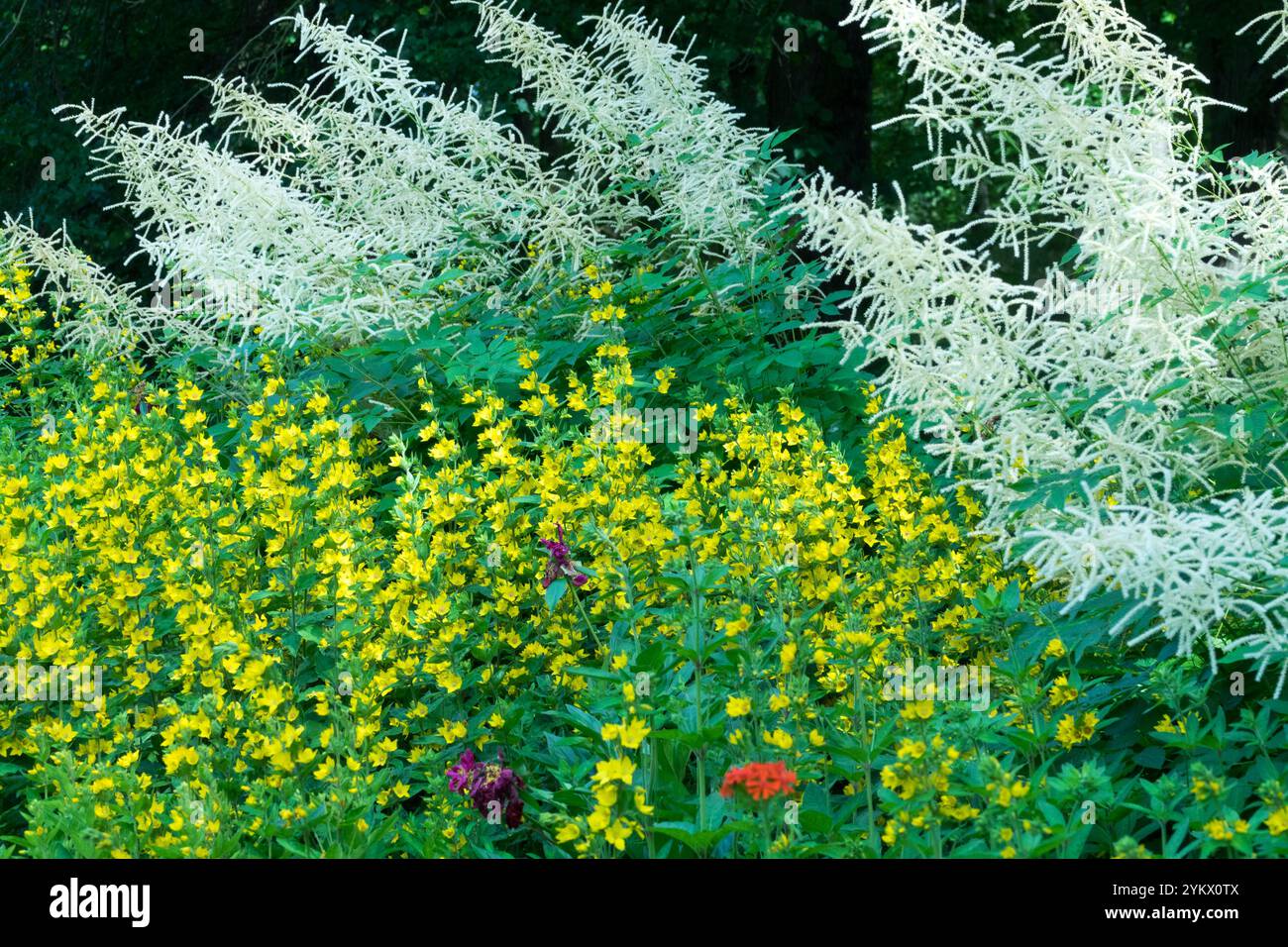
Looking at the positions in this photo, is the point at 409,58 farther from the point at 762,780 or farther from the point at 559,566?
the point at 762,780

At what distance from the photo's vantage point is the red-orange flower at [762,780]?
9.02 ft

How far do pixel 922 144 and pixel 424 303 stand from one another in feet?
42.0

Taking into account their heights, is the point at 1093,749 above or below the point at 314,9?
below

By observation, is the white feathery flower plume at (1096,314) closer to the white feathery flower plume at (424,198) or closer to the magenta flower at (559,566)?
the magenta flower at (559,566)

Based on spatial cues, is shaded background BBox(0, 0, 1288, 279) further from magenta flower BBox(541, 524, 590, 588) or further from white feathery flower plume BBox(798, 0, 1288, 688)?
magenta flower BBox(541, 524, 590, 588)

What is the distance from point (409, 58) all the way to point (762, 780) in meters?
A: 8.84

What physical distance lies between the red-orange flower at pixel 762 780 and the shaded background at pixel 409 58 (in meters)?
7.09

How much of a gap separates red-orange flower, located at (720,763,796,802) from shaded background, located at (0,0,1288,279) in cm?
709

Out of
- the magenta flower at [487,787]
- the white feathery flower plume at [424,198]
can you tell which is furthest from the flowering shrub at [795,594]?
the white feathery flower plume at [424,198]

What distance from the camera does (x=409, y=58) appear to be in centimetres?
1049

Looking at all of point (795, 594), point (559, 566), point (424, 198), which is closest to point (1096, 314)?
point (795, 594)

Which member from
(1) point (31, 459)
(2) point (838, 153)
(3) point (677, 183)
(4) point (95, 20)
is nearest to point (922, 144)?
(2) point (838, 153)

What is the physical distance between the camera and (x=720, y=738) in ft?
10.3
